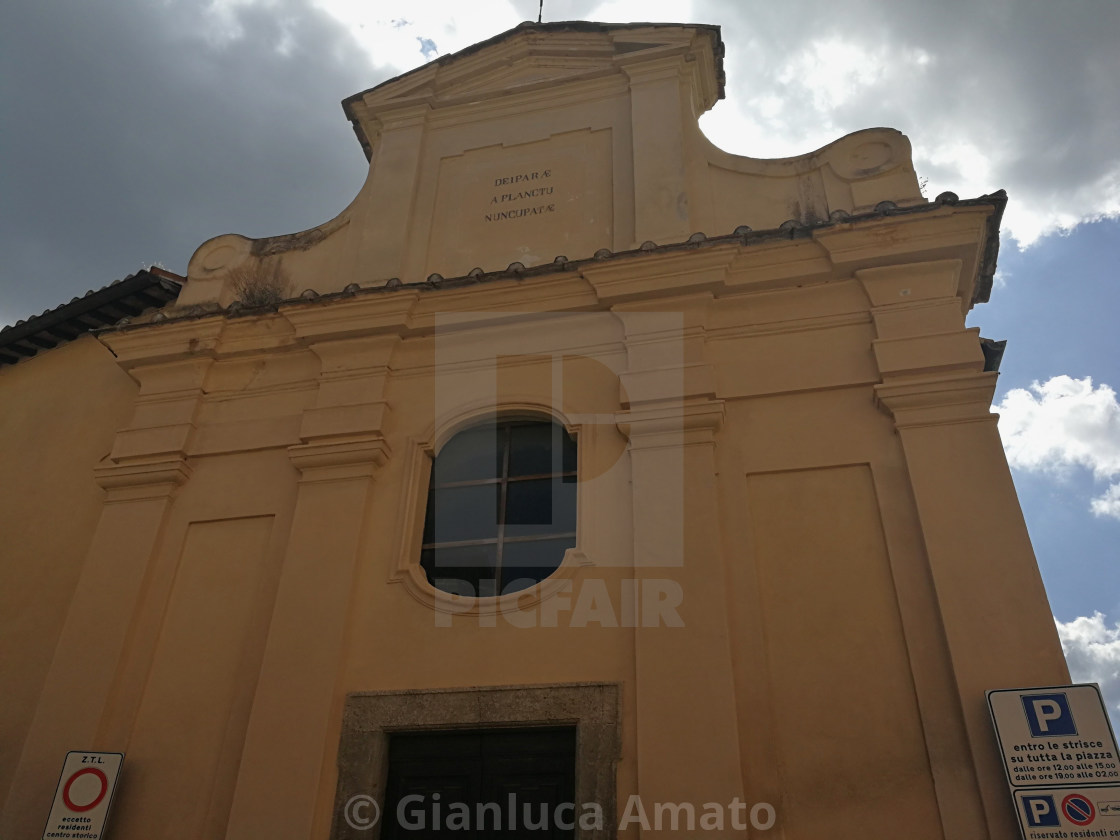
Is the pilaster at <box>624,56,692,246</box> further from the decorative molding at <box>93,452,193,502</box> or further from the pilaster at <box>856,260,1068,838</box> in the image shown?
the decorative molding at <box>93,452,193,502</box>

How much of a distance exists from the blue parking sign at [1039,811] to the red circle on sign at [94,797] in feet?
18.2

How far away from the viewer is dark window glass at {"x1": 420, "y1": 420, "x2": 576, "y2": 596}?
6371 mm

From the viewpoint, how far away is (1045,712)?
187 inches

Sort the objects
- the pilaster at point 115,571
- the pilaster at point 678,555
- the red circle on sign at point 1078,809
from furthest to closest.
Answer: the pilaster at point 115,571
the pilaster at point 678,555
the red circle on sign at point 1078,809

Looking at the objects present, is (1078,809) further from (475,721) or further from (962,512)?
(475,721)

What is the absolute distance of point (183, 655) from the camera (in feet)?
Result: 21.5

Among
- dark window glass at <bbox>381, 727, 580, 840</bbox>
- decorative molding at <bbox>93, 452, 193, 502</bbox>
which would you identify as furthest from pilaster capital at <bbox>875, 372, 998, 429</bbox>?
decorative molding at <bbox>93, 452, 193, 502</bbox>

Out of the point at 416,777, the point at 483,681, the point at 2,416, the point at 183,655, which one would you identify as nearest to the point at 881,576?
the point at 483,681

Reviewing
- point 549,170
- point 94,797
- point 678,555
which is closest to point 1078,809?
point 678,555

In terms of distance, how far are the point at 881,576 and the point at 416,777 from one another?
3199mm

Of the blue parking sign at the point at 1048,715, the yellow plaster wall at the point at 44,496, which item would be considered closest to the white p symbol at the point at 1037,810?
the blue parking sign at the point at 1048,715

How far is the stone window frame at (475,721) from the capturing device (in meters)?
5.33

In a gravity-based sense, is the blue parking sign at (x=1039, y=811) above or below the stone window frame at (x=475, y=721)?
below

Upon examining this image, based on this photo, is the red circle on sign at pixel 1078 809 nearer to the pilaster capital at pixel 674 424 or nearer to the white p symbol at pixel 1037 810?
the white p symbol at pixel 1037 810
